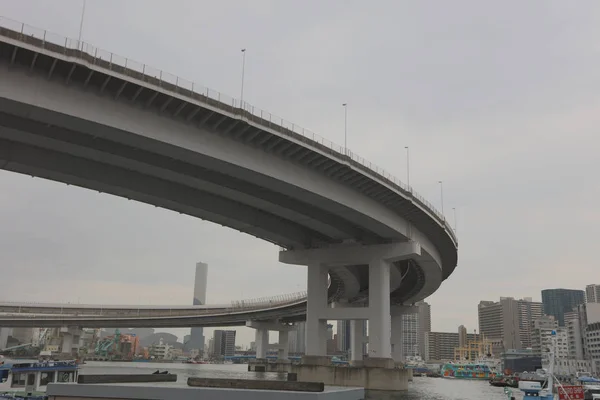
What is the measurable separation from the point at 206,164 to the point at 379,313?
90.5 ft

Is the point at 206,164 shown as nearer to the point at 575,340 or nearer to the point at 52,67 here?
the point at 52,67

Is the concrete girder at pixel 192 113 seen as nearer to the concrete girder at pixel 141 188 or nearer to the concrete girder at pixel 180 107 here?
the concrete girder at pixel 180 107

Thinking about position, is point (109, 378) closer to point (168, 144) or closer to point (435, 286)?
point (168, 144)

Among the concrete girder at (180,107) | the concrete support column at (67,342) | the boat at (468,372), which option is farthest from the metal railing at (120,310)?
the concrete girder at (180,107)

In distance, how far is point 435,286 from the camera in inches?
3447

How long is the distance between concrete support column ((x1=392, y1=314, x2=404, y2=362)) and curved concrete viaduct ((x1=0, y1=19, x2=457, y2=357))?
3994 cm

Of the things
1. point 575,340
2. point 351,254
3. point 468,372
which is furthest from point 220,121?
point 575,340

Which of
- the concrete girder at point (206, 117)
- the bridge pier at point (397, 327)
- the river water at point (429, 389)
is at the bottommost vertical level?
the river water at point (429, 389)

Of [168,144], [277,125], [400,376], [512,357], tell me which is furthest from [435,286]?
[512,357]

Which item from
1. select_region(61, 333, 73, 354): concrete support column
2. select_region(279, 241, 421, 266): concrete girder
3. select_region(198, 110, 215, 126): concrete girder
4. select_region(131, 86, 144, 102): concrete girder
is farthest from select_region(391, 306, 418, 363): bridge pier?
select_region(61, 333, 73, 354): concrete support column

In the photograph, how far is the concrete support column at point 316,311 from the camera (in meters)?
59.2

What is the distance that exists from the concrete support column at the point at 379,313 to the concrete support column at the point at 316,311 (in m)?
5.94

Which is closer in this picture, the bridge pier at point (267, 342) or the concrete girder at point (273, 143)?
the concrete girder at point (273, 143)

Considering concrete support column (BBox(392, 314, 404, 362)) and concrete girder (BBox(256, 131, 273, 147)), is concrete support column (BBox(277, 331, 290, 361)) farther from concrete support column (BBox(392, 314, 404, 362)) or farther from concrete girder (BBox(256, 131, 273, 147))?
concrete girder (BBox(256, 131, 273, 147))
